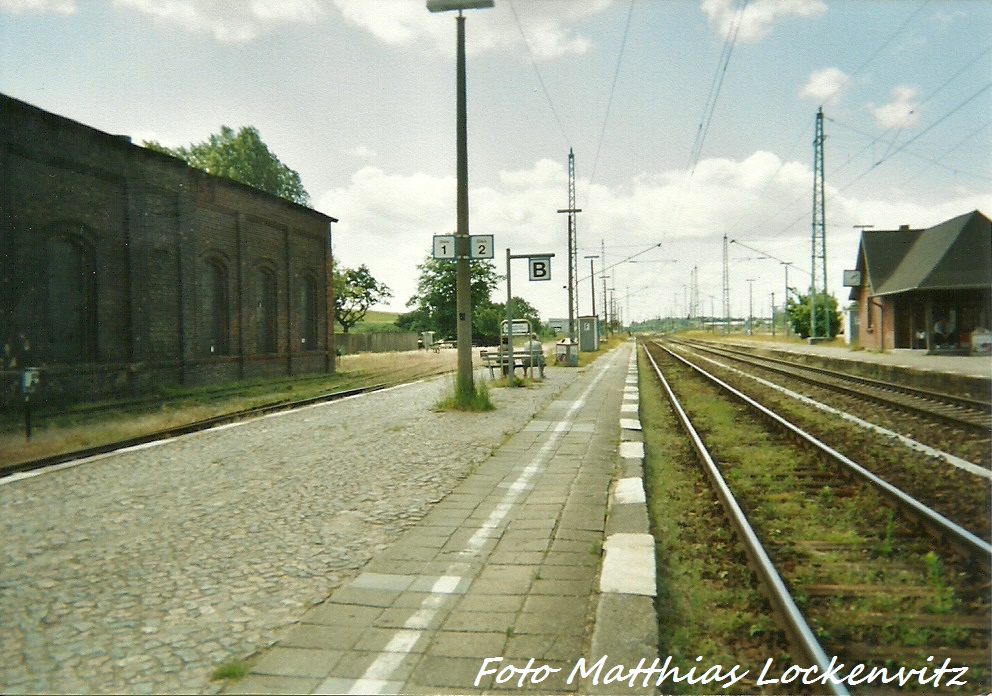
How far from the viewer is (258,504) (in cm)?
663

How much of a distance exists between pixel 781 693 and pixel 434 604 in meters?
1.80

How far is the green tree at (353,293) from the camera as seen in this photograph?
239 feet

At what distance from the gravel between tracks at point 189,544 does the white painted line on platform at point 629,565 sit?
1584 mm

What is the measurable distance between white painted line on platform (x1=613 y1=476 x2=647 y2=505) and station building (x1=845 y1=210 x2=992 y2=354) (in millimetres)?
29259

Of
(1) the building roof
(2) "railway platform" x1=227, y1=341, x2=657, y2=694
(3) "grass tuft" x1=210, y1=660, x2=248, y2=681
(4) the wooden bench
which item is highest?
(1) the building roof

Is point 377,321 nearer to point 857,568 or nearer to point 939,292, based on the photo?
point 939,292

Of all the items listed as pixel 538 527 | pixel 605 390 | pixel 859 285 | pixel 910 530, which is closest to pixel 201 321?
pixel 605 390

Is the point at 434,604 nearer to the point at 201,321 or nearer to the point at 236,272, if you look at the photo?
the point at 201,321

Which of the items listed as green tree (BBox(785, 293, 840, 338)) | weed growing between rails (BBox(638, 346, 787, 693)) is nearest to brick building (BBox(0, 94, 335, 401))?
weed growing between rails (BBox(638, 346, 787, 693))

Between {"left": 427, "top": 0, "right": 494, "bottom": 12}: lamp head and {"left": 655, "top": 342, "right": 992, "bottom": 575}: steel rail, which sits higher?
{"left": 427, "top": 0, "right": 494, "bottom": 12}: lamp head

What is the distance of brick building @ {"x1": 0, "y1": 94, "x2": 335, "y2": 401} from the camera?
16.2m

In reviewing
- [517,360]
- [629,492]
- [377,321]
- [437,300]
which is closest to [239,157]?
[437,300]

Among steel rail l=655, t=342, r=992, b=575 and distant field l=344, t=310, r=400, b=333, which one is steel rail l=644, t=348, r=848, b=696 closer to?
steel rail l=655, t=342, r=992, b=575

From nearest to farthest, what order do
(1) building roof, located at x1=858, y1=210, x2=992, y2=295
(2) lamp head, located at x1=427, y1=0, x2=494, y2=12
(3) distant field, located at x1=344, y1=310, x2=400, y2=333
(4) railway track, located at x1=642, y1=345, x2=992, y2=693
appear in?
1. (4) railway track, located at x1=642, y1=345, x2=992, y2=693
2. (2) lamp head, located at x1=427, y1=0, x2=494, y2=12
3. (1) building roof, located at x1=858, y1=210, x2=992, y2=295
4. (3) distant field, located at x1=344, y1=310, x2=400, y2=333
